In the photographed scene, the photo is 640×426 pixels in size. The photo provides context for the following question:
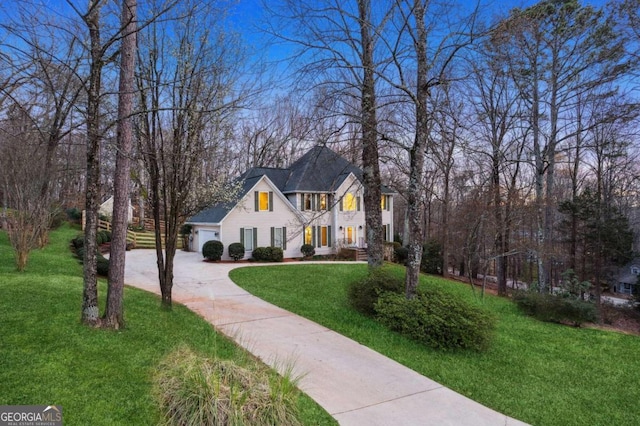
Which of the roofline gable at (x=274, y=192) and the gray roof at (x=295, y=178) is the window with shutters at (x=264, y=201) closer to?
the roofline gable at (x=274, y=192)

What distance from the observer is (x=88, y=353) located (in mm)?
4273

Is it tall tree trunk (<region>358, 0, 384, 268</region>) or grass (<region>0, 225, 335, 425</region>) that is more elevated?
tall tree trunk (<region>358, 0, 384, 268</region>)

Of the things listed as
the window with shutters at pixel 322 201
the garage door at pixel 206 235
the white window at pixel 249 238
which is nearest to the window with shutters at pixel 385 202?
the window with shutters at pixel 322 201

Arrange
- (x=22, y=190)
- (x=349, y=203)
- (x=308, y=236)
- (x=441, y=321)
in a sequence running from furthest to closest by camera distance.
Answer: (x=349, y=203), (x=308, y=236), (x=22, y=190), (x=441, y=321)

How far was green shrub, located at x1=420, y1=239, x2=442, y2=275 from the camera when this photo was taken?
20828mm

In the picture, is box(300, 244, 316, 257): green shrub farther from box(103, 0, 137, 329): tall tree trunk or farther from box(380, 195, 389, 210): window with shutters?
box(103, 0, 137, 329): tall tree trunk

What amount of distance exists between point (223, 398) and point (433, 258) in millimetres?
19626

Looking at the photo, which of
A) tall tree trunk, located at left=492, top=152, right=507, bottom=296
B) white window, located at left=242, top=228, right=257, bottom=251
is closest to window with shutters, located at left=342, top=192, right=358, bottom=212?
white window, located at left=242, top=228, right=257, bottom=251

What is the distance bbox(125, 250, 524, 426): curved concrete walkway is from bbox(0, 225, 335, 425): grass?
0.39 m

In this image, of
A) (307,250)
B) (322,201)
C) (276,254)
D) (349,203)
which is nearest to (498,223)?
(307,250)

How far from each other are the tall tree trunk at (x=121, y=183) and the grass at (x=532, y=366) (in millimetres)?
3631

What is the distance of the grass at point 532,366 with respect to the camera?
423cm

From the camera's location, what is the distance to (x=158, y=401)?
3.02 metres

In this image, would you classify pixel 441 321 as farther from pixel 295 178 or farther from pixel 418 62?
pixel 295 178
